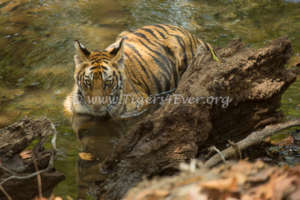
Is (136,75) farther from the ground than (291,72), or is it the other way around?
(291,72)

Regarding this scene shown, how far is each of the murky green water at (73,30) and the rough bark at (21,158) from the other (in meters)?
1.47

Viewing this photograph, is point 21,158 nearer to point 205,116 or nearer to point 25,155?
point 25,155

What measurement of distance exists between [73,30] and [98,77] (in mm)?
3454

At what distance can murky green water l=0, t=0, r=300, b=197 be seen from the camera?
5.38m

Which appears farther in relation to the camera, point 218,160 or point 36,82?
point 36,82

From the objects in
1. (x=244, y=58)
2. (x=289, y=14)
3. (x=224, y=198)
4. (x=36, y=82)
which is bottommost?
(x=36, y=82)

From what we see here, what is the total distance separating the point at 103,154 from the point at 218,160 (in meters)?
1.76

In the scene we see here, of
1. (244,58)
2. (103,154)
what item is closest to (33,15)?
(103,154)

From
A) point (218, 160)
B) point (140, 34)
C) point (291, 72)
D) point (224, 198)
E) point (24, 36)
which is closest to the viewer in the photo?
point (224, 198)

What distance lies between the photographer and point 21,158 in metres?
2.82

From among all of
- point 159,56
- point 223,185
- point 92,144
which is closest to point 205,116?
point 92,144

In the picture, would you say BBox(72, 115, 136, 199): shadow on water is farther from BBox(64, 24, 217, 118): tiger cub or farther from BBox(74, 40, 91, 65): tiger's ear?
BBox(74, 40, 91, 65): tiger's ear

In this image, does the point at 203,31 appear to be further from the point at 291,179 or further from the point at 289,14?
the point at 291,179

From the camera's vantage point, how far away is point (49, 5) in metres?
8.93
